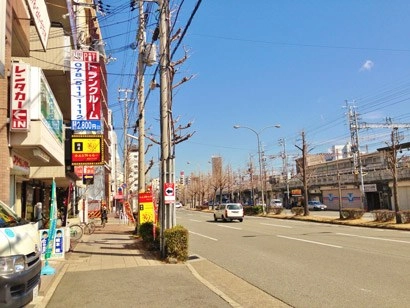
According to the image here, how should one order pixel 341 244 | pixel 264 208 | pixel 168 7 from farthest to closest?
pixel 264 208, pixel 341 244, pixel 168 7

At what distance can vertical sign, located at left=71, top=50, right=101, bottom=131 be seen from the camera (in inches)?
705

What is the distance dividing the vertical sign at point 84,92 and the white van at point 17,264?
1220 cm

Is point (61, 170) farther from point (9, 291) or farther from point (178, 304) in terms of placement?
point (9, 291)

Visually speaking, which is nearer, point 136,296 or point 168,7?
point 136,296

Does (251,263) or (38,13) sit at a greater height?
(38,13)

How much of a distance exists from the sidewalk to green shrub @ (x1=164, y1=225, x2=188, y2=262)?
31 cm

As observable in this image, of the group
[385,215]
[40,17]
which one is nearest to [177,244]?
[40,17]

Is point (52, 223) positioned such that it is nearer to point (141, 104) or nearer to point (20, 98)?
point (20, 98)

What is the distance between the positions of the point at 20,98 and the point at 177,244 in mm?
5986

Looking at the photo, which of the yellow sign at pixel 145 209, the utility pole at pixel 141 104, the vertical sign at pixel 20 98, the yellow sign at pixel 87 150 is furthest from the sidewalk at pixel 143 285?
the utility pole at pixel 141 104

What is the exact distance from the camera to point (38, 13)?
11.4 meters

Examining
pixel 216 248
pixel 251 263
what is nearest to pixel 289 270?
pixel 251 263

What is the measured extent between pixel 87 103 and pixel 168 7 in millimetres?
5969

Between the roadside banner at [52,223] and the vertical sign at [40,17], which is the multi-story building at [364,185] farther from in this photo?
the vertical sign at [40,17]
